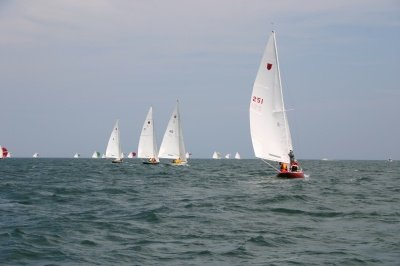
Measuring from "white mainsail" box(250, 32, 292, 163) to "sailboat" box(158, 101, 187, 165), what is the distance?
31.0 metres

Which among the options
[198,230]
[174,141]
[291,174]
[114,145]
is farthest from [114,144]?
[198,230]

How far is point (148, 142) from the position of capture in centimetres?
7838

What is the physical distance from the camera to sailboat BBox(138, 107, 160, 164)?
77750 millimetres

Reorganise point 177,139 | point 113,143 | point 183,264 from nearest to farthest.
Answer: point 183,264 → point 177,139 → point 113,143

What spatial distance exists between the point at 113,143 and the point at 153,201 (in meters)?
70.7

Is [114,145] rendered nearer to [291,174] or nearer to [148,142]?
Result: [148,142]

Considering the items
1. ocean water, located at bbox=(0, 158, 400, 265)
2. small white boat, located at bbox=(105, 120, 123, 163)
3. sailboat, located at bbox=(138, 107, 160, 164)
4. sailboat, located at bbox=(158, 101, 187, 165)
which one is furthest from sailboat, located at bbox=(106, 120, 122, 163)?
ocean water, located at bbox=(0, 158, 400, 265)

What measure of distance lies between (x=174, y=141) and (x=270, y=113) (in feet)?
109

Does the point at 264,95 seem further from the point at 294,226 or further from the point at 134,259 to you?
the point at 134,259

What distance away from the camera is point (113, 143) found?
9212 centimetres

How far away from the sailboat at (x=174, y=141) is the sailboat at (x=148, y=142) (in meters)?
6.48

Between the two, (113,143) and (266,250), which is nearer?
(266,250)

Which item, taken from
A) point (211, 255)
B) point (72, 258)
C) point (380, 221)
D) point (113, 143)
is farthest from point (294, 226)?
point (113, 143)

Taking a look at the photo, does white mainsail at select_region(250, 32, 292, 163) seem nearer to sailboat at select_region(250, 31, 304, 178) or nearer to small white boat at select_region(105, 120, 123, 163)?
sailboat at select_region(250, 31, 304, 178)
